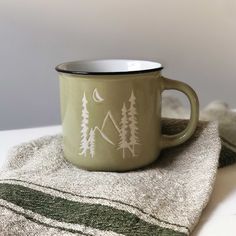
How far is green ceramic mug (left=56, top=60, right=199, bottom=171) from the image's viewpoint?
39cm

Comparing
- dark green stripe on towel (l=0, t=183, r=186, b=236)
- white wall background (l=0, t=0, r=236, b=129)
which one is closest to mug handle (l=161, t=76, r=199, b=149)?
dark green stripe on towel (l=0, t=183, r=186, b=236)

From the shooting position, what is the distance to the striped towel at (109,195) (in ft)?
0.99

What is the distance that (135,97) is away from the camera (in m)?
0.39

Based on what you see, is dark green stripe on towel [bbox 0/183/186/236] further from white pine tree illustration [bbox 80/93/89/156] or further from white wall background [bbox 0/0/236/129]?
white wall background [bbox 0/0/236/129]

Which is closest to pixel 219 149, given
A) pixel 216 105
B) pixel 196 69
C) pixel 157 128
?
pixel 157 128

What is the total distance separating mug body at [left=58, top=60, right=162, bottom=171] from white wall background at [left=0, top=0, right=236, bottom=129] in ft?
1.00

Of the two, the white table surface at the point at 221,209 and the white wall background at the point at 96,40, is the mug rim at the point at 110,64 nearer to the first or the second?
the white table surface at the point at 221,209

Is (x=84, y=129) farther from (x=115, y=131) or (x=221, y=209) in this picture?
(x=221, y=209)

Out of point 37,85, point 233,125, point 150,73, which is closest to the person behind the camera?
point 150,73

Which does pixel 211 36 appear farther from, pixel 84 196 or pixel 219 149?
pixel 84 196

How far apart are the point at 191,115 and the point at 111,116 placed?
9cm

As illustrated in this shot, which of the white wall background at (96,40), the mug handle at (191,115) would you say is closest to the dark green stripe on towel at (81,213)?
the mug handle at (191,115)

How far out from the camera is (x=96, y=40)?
28.1 inches

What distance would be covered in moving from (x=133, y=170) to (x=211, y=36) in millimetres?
421
